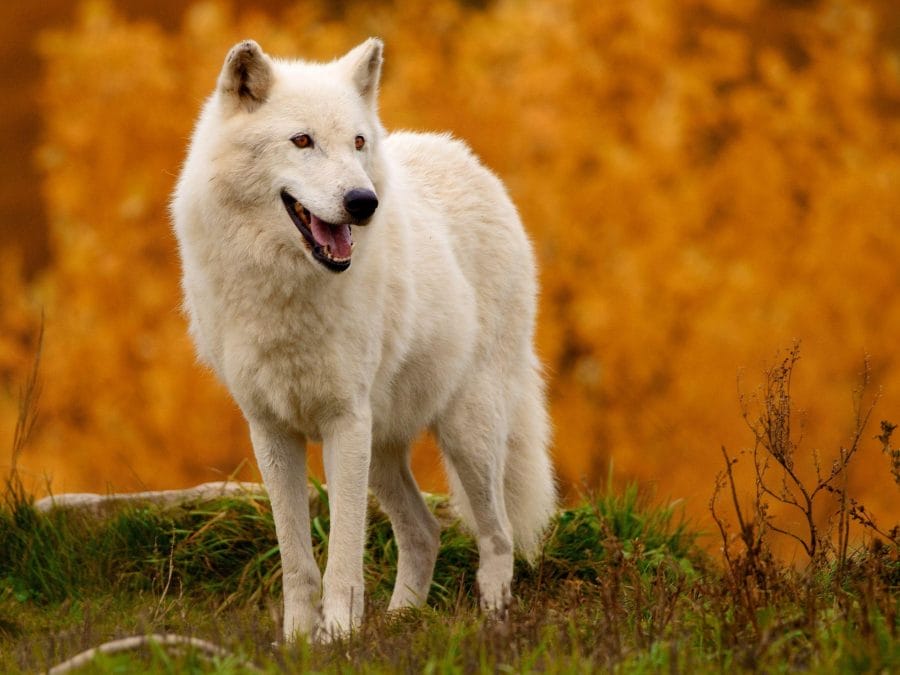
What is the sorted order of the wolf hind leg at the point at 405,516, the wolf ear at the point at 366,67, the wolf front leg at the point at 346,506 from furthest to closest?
the wolf hind leg at the point at 405,516 → the wolf ear at the point at 366,67 → the wolf front leg at the point at 346,506

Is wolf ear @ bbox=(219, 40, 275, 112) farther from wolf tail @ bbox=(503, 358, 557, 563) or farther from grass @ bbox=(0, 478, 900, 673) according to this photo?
wolf tail @ bbox=(503, 358, 557, 563)

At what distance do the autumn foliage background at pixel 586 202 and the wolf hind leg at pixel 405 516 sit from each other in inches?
184

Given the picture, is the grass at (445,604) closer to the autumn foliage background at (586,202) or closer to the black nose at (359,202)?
the black nose at (359,202)

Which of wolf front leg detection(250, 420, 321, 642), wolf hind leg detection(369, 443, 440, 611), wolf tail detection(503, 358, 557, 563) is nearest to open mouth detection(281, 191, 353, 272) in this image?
wolf front leg detection(250, 420, 321, 642)

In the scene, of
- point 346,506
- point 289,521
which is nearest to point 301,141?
point 346,506

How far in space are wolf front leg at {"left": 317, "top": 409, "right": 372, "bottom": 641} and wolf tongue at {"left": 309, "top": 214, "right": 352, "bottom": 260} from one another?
0.64 meters

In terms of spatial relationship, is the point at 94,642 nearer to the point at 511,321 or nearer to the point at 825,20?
the point at 511,321

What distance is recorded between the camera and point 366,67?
4555 mm

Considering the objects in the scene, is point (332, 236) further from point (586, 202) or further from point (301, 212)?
point (586, 202)

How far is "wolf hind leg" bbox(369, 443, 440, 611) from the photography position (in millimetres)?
5352

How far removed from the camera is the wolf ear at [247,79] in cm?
426

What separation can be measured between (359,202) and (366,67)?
75 cm

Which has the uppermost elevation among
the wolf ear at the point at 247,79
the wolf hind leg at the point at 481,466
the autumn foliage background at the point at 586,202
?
the autumn foliage background at the point at 586,202

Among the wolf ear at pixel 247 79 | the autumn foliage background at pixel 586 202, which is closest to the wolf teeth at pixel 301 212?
the wolf ear at pixel 247 79
